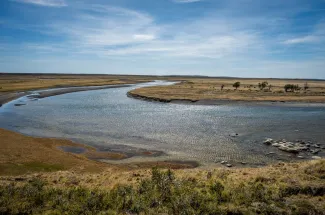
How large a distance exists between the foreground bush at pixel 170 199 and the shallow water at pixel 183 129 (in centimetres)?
1079

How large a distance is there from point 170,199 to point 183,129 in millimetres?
26233

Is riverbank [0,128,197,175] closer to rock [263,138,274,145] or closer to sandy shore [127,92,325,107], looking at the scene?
rock [263,138,274,145]

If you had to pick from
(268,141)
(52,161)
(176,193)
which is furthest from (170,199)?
(268,141)

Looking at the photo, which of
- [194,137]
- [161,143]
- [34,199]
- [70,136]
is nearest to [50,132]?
[70,136]

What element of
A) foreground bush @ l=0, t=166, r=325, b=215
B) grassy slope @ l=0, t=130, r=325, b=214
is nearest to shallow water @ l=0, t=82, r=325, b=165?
grassy slope @ l=0, t=130, r=325, b=214

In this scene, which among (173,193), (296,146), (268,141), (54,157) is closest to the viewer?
(173,193)

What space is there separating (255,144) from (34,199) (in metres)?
25.1

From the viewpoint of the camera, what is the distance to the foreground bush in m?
11.5

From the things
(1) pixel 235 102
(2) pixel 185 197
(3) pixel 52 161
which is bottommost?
(3) pixel 52 161

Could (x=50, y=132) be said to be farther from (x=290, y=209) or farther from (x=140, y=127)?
(x=290, y=209)

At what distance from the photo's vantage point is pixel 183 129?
127ft

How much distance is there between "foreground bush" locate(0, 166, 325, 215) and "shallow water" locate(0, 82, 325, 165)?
35.4 feet

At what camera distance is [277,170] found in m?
17.2

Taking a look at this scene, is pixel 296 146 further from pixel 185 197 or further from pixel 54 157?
pixel 54 157
